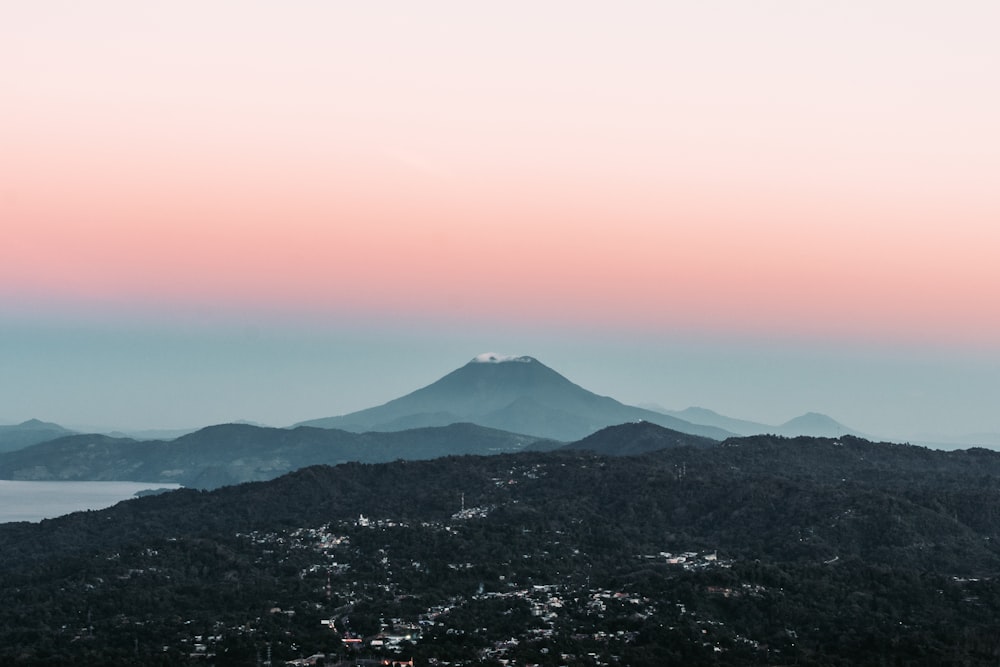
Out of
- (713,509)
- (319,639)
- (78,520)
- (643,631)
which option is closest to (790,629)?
(643,631)

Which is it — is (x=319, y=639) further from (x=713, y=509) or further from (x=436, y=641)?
(x=713, y=509)

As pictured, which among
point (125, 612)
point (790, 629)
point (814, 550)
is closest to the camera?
point (790, 629)

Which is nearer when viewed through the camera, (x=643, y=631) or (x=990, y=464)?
(x=643, y=631)

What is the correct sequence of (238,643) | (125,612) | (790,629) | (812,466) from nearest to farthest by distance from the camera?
(238,643)
(790,629)
(125,612)
(812,466)

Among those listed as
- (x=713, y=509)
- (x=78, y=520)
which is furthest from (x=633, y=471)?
(x=78, y=520)

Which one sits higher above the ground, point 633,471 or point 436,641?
point 633,471

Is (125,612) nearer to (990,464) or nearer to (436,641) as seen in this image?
(436,641)
